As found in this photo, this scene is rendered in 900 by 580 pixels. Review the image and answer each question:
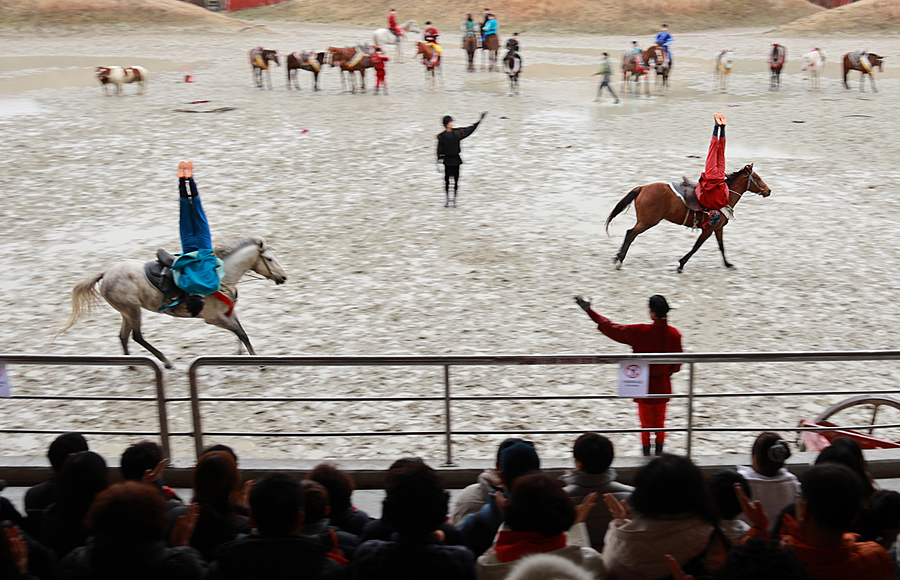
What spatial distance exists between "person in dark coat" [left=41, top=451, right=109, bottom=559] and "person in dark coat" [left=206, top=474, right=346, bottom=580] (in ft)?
2.94

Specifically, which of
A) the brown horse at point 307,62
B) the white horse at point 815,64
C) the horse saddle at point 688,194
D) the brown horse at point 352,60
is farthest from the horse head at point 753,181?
the brown horse at point 307,62

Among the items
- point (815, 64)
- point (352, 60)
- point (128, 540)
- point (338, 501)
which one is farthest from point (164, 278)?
point (815, 64)

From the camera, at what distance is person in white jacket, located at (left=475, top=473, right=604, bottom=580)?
2979 mm

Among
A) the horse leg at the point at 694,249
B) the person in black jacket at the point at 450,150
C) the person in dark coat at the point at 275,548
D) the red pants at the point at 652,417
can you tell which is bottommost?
the red pants at the point at 652,417

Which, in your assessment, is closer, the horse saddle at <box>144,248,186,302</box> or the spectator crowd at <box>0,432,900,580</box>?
the spectator crowd at <box>0,432,900,580</box>

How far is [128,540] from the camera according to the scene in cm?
282

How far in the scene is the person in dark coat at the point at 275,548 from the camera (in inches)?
112

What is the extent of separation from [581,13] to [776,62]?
70.4 ft

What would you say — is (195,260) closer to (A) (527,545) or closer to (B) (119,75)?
(A) (527,545)

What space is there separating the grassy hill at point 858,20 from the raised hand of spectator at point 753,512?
42.7 m

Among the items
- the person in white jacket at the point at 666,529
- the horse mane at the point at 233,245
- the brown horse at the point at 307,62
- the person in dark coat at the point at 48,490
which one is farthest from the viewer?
the brown horse at the point at 307,62

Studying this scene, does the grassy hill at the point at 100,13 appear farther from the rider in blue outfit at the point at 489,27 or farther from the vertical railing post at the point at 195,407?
the vertical railing post at the point at 195,407

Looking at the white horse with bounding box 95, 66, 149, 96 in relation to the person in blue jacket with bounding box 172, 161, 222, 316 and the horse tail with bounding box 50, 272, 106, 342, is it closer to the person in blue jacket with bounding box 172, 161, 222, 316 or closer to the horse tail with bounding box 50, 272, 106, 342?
the horse tail with bounding box 50, 272, 106, 342

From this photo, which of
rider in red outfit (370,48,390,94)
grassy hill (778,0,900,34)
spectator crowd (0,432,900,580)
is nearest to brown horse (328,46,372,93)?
rider in red outfit (370,48,390,94)
